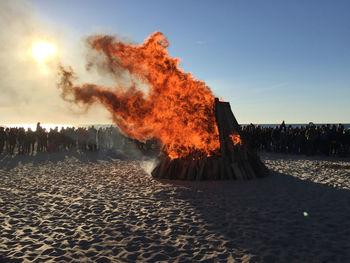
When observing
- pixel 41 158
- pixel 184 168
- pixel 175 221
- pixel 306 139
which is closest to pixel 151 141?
pixel 41 158

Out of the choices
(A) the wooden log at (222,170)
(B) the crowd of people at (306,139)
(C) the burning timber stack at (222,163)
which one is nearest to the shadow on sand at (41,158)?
(C) the burning timber stack at (222,163)

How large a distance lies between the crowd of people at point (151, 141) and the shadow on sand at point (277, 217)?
40.1 feet

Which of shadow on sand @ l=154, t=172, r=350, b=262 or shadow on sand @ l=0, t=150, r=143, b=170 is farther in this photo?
shadow on sand @ l=0, t=150, r=143, b=170

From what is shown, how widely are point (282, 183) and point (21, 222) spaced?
385 inches

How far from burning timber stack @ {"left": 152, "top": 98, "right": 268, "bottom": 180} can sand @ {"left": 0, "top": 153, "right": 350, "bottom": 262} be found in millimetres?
826

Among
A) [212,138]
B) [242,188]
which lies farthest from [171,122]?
[242,188]

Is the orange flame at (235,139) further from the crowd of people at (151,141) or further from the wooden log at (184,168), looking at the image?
the crowd of people at (151,141)

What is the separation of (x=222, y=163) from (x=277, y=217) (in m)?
5.63

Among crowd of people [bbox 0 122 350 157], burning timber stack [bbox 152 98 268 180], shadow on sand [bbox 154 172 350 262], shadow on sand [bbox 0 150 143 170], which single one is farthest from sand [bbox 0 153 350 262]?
crowd of people [bbox 0 122 350 157]

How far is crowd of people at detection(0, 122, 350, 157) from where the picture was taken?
22.2 metres

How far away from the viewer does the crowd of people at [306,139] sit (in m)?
21.7

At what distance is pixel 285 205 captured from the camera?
27.3 feet

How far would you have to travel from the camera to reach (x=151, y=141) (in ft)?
94.0

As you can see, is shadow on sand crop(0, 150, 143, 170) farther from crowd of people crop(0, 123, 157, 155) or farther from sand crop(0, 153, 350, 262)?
sand crop(0, 153, 350, 262)
